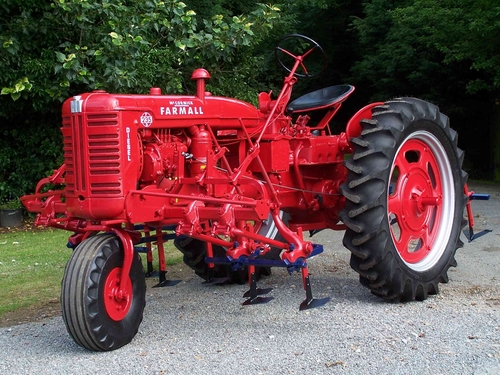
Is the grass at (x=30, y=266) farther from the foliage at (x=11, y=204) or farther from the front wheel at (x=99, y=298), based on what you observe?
the front wheel at (x=99, y=298)

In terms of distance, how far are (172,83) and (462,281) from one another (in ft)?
21.4

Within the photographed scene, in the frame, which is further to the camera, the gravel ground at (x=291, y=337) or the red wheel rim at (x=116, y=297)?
the red wheel rim at (x=116, y=297)

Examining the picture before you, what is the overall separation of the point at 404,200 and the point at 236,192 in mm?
1787

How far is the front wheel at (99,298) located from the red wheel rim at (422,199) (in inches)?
97.0

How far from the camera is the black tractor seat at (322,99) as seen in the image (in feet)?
22.1

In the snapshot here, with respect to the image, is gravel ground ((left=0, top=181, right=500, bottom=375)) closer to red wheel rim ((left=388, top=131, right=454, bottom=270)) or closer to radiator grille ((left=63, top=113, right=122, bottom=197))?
red wheel rim ((left=388, top=131, right=454, bottom=270))

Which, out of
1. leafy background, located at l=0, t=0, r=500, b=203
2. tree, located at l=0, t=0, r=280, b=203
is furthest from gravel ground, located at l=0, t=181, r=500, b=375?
leafy background, located at l=0, t=0, r=500, b=203

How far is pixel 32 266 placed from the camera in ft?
28.7

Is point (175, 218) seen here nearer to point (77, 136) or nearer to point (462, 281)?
point (77, 136)

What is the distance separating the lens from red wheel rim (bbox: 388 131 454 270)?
21.1ft

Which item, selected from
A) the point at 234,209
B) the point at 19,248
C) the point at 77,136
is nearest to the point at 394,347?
the point at 234,209

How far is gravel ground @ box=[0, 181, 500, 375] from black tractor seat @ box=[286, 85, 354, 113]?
5.55 feet

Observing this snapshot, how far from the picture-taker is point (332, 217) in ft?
A: 22.0

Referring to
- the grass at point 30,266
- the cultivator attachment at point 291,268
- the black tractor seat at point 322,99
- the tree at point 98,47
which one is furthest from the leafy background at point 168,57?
the cultivator attachment at point 291,268
